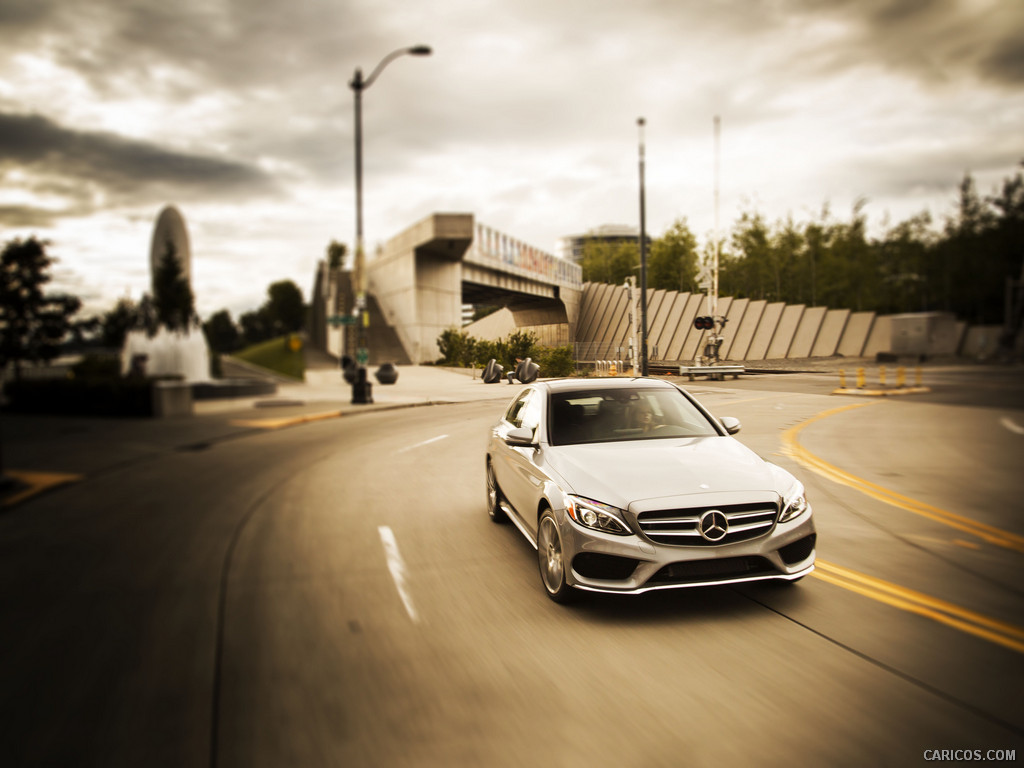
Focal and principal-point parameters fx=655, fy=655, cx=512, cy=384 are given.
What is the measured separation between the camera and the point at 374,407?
55.6 ft

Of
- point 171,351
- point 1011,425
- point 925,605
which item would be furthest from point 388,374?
point 1011,425

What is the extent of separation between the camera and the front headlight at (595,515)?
3910 mm

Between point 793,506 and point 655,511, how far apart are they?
966 millimetres

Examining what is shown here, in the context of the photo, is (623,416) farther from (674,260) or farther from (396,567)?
(396,567)

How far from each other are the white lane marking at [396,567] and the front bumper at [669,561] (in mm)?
1084

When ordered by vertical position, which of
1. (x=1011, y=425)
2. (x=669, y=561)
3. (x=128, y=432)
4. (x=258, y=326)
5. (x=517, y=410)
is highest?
(x=258, y=326)

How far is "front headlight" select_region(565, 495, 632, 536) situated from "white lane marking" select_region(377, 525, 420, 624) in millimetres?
1189

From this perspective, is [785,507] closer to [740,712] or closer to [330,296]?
[740,712]

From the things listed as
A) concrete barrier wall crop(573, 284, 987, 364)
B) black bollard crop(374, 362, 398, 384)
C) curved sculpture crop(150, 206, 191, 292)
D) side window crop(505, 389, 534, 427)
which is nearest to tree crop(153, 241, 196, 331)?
curved sculpture crop(150, 206, 191, 292)

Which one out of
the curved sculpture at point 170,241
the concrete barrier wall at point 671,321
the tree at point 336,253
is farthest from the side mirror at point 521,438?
the tree at point 336,253

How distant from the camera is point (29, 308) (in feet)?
16.8

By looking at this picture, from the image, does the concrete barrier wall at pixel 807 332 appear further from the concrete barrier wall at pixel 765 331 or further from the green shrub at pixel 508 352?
the green shrub at pixel 508 352

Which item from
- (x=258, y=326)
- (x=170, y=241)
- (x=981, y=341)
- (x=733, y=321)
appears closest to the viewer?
(x=981, y=341)

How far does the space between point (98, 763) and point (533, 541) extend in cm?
295
